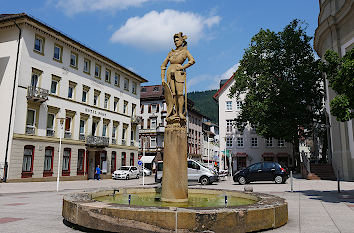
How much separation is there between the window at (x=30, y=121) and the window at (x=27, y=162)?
5.09 ft

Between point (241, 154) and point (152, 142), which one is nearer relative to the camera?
point (241, 154)

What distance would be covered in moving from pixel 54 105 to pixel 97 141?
7461mm

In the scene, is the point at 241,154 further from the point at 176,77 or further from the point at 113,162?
the point at 176,77

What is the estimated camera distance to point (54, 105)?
30.2m

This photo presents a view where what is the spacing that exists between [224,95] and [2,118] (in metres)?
35.9

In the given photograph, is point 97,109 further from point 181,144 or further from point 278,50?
point 181,144

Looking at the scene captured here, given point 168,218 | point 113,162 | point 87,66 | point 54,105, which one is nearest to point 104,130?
point 113,162

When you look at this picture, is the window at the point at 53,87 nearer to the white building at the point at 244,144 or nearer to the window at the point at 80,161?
the window at the point at 80,161

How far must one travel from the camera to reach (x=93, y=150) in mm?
35531

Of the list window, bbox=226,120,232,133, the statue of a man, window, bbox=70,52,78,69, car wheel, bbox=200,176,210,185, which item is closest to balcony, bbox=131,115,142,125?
window, bbox=70,52,78,69

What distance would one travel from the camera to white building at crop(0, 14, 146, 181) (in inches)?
1034

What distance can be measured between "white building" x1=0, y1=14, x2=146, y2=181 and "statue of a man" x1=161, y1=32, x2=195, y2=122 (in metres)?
13.2

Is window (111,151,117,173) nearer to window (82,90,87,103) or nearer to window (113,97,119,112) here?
window (113,97,119,112)

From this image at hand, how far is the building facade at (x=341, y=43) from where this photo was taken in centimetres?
2562
